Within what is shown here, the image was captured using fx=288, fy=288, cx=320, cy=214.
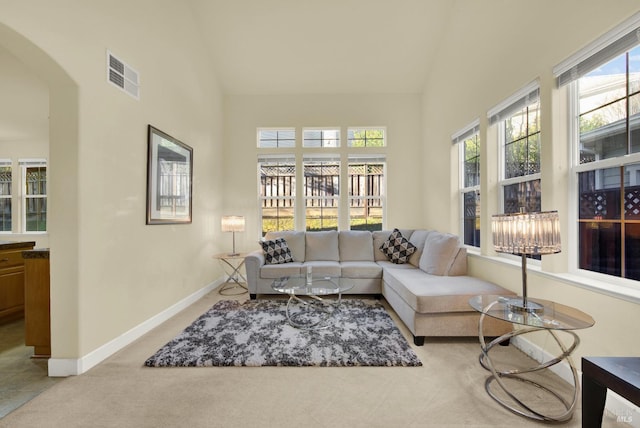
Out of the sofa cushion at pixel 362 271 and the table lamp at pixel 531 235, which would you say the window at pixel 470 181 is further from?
the table lamp at pixel 531 235

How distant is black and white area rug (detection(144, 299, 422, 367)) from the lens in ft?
7.33

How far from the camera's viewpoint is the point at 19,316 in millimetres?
3201

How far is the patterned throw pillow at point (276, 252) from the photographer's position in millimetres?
4117

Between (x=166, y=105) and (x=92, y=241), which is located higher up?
(x=166, y=105)

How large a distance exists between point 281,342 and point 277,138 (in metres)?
3.56

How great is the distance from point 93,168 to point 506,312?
3.10m

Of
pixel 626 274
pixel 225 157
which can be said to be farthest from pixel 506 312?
pixel 225 157

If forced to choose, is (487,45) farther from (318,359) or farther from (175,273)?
(175,273)

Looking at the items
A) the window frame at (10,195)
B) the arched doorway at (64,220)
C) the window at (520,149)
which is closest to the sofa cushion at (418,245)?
the window at (520,149)

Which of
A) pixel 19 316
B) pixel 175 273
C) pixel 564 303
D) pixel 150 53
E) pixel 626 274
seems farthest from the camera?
pixel 175 273

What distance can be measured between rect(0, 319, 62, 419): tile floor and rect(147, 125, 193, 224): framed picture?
138 centimetres

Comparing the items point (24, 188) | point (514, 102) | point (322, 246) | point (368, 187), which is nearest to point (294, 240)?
point (322, 246)

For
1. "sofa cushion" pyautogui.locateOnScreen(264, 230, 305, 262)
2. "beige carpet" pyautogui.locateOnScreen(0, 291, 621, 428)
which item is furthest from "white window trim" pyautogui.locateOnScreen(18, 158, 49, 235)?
"beige carpet" pyautogui.locateOnScreen(0, 291, 621, 428)

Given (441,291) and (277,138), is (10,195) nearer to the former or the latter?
(277,138)
